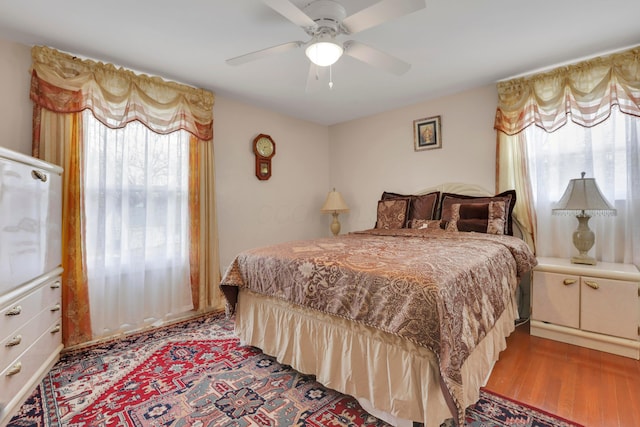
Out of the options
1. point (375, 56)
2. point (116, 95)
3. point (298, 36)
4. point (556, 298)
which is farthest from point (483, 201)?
point (116, 95)

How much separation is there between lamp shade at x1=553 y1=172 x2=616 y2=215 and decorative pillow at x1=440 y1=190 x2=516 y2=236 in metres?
0.39

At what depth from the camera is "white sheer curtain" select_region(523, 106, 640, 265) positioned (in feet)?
7.68

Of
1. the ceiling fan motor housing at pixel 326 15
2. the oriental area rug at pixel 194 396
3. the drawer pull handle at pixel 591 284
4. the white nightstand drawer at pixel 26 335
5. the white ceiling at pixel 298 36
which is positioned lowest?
the oriental area rug at pixel 194 396

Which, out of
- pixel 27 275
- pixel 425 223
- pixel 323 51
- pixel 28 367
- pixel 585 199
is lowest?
pixel 28 367

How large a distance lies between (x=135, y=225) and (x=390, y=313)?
7.71 ft

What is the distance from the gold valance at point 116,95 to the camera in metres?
2.20

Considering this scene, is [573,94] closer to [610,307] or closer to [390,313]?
[610,307]

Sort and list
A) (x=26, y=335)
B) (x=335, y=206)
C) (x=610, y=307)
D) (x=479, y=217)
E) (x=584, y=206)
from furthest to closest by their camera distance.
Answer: (x=335, y=206) < (x=479, y=217) < (x=584, y=206) < (x=610, y=307) < (x=26, y=335)

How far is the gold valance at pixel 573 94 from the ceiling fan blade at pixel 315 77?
1745 millimetres

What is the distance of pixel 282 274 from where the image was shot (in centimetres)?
185

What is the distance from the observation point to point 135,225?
2604 millimetres

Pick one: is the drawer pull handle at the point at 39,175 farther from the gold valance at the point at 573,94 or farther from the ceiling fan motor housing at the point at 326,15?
the gold valance at the point at 573,94

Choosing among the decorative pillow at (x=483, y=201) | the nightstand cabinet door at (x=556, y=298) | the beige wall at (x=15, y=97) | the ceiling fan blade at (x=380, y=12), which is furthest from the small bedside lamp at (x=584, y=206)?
the beige wall at (x=15, y=97)

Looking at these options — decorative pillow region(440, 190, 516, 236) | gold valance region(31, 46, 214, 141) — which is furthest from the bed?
gold valance region(31, 46, 214, 141)
